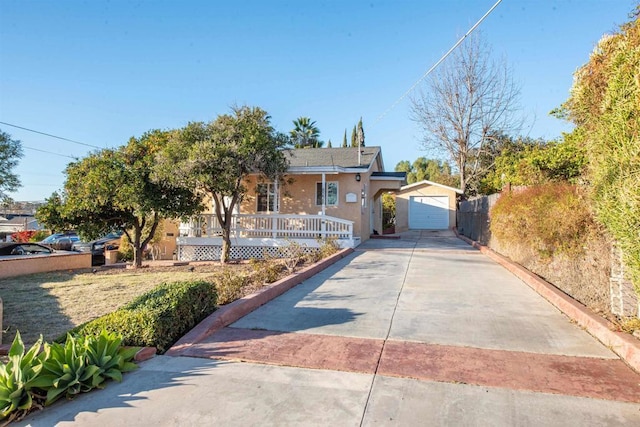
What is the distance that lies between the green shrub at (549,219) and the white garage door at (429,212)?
16.7 meters

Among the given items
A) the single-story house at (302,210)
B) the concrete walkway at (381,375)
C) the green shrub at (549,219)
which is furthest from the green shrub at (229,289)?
the single-story house at (302,210)

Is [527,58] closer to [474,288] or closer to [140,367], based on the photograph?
[474,288]

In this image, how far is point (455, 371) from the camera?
3795 millimetres

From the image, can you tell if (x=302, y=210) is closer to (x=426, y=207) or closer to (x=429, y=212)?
(x=426, y=207)

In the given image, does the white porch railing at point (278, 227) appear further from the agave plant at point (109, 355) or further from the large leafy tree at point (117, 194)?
the agave plant at point (109, 355)

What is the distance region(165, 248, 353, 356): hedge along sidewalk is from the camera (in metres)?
4.57

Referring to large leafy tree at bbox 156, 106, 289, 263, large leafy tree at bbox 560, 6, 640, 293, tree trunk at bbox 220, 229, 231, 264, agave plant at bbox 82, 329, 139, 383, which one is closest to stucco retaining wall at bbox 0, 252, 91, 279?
large leafy tree at bbox 156, 106, 289, 263

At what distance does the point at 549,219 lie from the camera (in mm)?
7922

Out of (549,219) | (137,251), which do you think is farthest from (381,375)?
(137,251)

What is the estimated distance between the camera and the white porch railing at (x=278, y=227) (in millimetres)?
15180

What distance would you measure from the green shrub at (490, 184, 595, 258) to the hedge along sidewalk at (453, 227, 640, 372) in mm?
813

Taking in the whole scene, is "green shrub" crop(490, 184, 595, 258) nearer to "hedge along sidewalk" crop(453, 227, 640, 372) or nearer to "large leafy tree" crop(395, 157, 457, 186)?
"hedge along sidewalk" crop(453, 227, 640, 372)

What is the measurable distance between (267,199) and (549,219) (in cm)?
1149

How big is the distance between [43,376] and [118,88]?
20027mm
